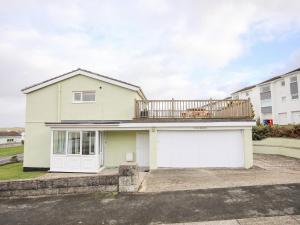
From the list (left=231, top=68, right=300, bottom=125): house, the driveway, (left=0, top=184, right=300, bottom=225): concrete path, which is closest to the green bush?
the driveway

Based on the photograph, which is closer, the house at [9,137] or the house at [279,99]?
the house at [279,99]

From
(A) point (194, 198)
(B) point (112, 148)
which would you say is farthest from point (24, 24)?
(A) point (194, 198)

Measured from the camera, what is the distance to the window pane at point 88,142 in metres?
13.3

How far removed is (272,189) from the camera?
25.3 feet

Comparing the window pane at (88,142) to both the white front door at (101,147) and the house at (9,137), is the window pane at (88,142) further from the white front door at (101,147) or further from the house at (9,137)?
the house at (9,137)

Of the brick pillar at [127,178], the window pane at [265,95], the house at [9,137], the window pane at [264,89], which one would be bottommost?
the house at [9,137]

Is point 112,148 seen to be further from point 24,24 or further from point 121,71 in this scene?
point 121,71

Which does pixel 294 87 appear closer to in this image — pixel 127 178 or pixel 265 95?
pixel 265 95

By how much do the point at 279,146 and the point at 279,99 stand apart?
52.7 feet

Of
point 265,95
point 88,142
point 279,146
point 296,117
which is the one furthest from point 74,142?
point 265,95

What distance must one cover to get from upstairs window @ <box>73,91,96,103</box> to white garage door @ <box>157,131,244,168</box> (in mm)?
5389

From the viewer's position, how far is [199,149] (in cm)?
1330

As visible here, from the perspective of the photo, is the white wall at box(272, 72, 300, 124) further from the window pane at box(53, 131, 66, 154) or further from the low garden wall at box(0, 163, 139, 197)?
the window pane at box(53, 131, 66, 154)

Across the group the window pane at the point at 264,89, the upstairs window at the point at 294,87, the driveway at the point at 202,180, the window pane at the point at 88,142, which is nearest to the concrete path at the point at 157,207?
the driveway at the point at 202,180
